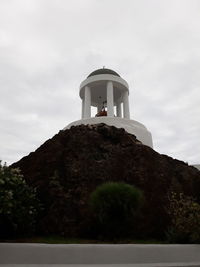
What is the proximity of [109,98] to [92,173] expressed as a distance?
28.6 ft

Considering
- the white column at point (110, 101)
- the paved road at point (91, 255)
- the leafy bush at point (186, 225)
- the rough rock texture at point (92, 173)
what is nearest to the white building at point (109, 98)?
the white column at point (110, 101)

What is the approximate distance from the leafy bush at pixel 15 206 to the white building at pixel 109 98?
7.62 m

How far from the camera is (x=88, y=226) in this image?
8875 mm

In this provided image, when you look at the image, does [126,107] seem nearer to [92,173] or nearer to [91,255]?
[92,173]

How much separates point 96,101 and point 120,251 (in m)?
15.7

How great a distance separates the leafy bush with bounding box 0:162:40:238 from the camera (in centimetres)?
738

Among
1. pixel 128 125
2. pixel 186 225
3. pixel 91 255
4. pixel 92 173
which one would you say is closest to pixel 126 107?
pixel 128 125

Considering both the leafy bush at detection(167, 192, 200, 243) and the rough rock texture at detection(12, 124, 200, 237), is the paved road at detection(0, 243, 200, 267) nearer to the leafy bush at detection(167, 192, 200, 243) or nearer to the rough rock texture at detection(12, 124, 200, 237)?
the leafy bush at detection(167, 192, 200, 243)

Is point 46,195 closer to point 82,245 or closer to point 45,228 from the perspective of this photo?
point 45,228

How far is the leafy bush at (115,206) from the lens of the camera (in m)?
8.22

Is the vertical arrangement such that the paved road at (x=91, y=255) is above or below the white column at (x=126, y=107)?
below

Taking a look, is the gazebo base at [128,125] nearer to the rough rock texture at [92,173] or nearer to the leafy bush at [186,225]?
the rough rock texture at [92,173]

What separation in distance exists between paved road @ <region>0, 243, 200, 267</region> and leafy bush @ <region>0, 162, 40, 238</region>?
1.07 m

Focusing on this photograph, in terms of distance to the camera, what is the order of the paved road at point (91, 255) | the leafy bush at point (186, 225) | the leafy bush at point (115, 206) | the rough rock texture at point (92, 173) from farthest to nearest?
1. the rough rock texture at point (92, 173)
2. the leafy bush at point (186, 225)
3. the leafy bush at point (115, 206)
4. the paved road at point (91, 255)
